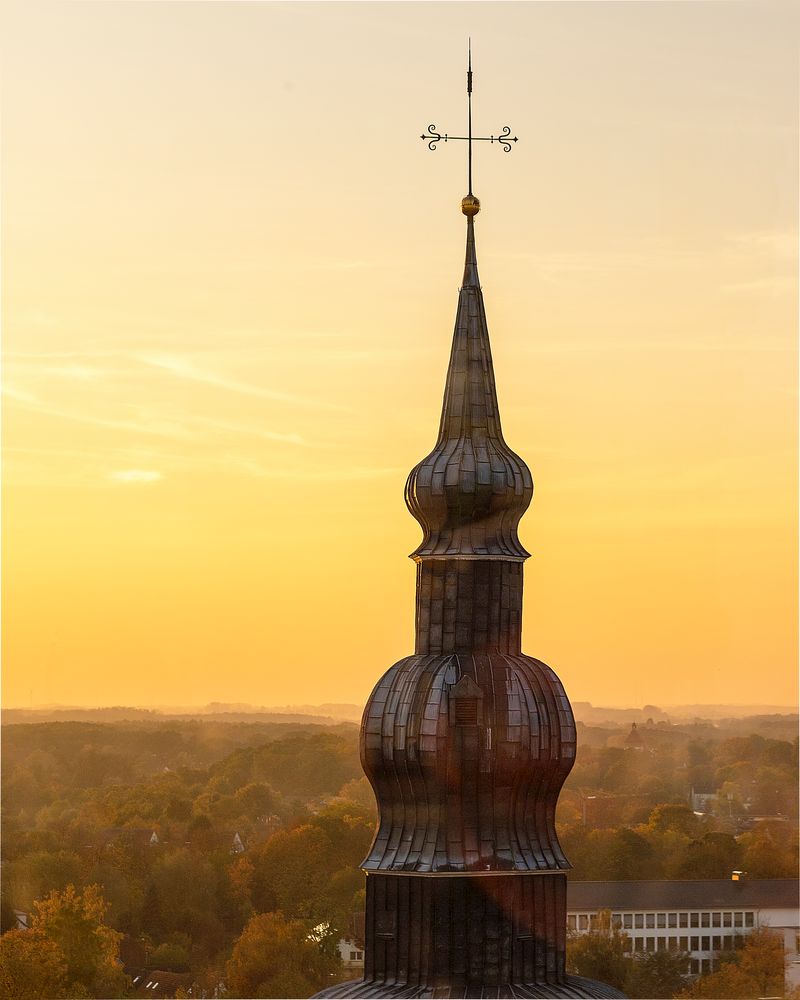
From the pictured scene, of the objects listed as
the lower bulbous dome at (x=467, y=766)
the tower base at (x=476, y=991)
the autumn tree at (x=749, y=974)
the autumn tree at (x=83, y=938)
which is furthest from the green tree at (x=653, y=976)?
the lower bulbous dome at (x=467, y=766)

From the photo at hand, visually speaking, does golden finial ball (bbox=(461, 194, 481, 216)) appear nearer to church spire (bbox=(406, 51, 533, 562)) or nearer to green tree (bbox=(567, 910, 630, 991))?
church spire (bbox=(406, 51, 533, 562))

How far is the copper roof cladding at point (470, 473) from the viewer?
3023cm

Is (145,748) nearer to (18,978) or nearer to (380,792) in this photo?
(18,978)

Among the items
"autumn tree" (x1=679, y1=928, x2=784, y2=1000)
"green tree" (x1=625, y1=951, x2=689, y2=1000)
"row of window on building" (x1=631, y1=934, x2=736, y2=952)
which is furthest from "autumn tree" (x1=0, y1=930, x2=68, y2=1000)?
"autumn tree" (x1=679, y1=928, x2=784, y2=1000)

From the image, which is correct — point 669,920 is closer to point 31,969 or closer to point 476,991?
point 31,969

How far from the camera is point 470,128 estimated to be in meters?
32.4

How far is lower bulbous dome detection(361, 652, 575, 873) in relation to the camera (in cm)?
2917

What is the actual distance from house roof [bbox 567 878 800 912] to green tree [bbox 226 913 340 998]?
672 centimetres

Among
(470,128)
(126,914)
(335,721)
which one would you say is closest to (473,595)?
(470,128)

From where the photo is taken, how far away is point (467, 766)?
95.8 feet

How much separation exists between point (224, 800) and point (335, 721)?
33.3 feet

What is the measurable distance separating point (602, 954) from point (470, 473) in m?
26.8

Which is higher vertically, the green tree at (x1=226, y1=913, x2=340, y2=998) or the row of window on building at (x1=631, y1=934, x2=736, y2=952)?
the row of window on building at (x1=631, y1=934, x2=736, y2=952)

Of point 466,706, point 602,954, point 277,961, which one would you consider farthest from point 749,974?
point 466,706
